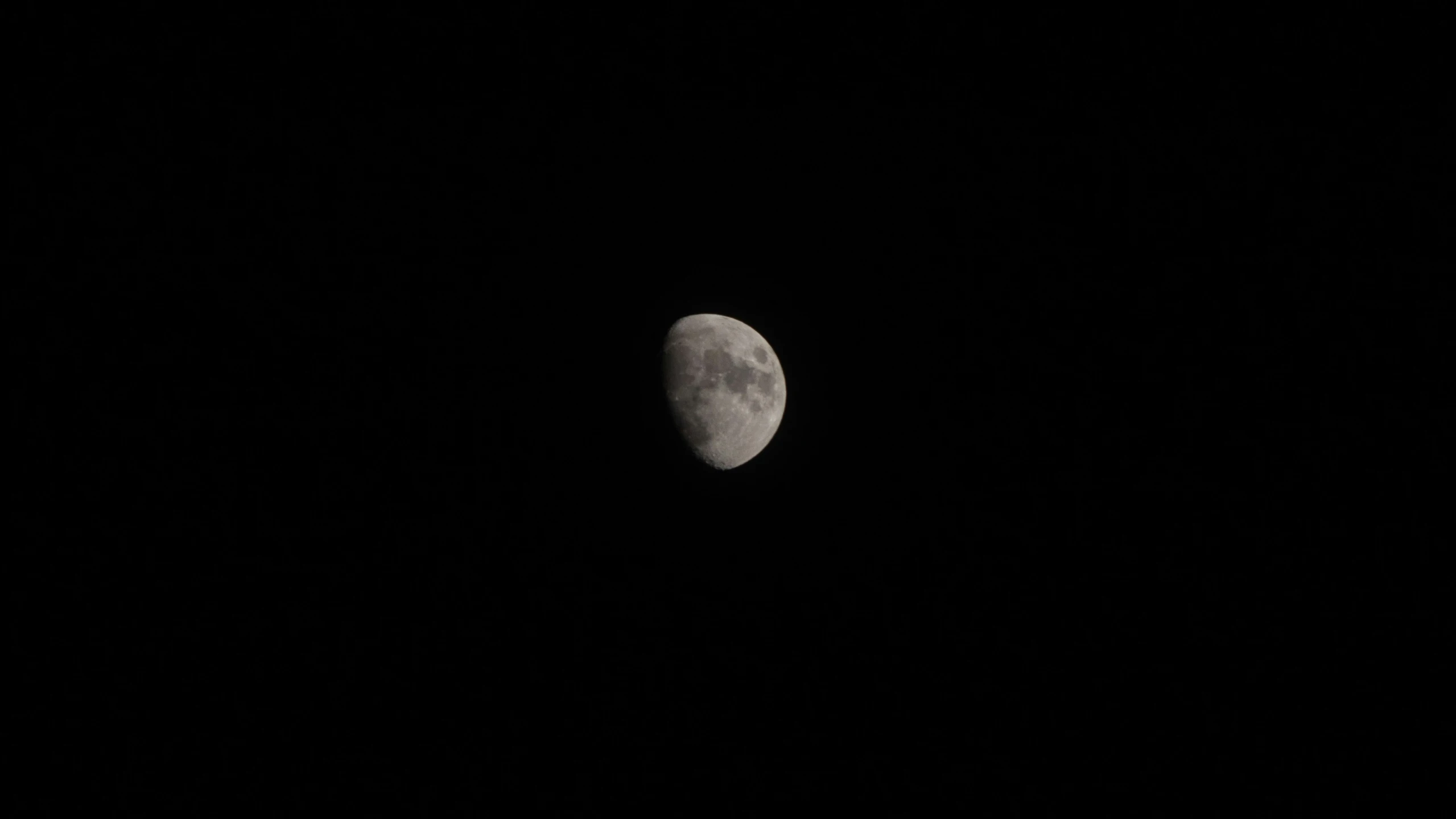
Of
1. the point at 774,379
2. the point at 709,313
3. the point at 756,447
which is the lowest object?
the point at 756,447

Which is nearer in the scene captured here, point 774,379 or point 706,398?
point 706,398

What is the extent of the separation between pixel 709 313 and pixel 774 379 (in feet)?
2.05

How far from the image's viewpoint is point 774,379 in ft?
12.3

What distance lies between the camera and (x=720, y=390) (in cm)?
351

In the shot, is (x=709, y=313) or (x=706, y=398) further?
(x=709, y=313)

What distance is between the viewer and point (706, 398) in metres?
3.50

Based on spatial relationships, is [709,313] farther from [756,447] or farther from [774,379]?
[756,447]

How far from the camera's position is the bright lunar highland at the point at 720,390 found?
3516 mm

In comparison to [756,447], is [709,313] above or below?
above

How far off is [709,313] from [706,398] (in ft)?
2.26

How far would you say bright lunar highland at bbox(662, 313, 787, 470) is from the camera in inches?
138

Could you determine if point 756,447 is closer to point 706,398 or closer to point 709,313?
point 706,398

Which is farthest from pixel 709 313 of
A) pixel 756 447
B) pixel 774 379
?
pixel 756 447

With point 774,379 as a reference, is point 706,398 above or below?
below
